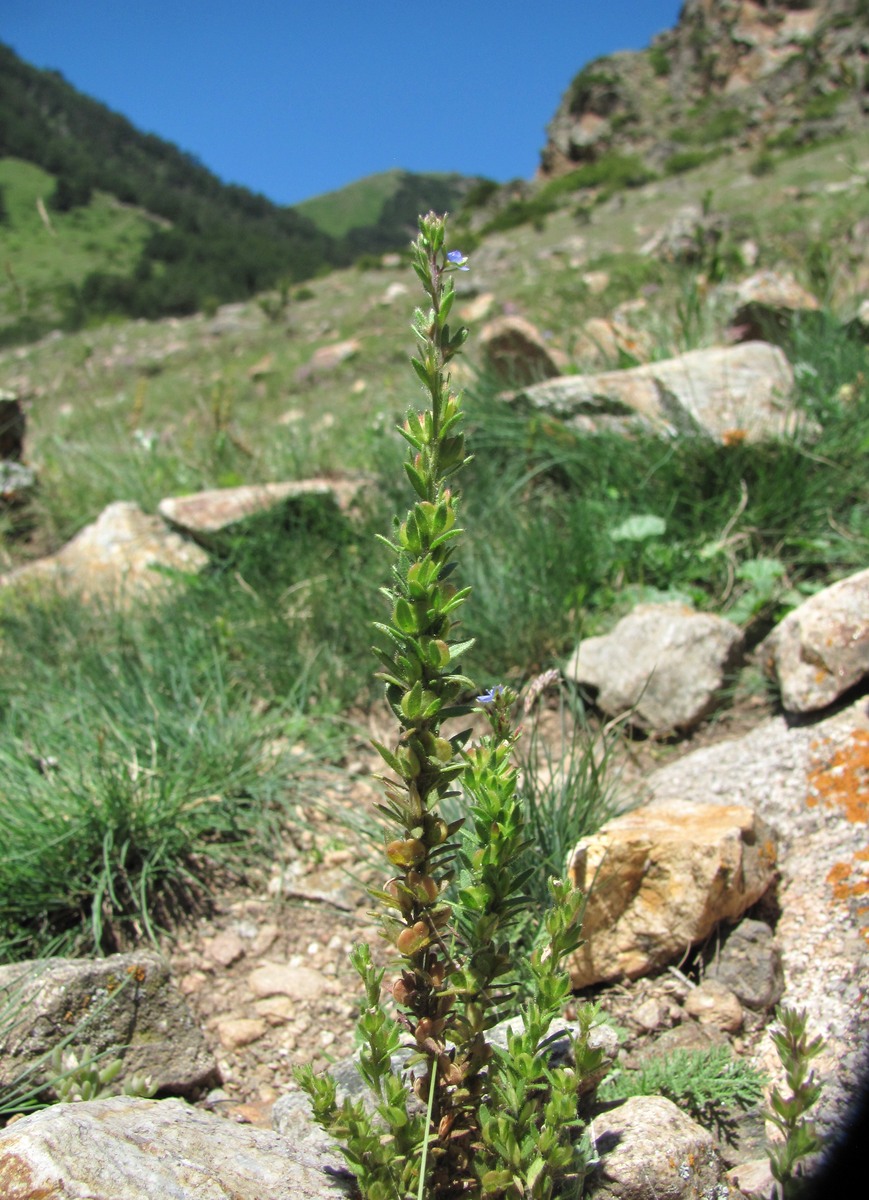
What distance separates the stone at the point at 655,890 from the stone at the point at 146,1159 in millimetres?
747

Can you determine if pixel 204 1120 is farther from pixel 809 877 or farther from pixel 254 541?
pixel 254 541

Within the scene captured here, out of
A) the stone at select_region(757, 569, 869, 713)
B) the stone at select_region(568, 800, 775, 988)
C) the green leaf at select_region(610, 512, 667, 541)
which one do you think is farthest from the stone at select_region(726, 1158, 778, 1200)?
the green leaf at select_region(610, 512, 667, 541)

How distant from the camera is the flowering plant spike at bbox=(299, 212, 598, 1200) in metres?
1.04

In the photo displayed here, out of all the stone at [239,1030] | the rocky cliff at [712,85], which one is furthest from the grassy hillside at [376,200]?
the stone at [239,1030]

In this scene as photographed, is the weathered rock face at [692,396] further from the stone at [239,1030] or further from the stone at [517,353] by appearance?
the stone at [239,1030]

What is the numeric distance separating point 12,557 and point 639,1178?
186 inches

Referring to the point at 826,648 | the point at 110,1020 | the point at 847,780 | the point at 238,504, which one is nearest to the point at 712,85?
the point at 238,504

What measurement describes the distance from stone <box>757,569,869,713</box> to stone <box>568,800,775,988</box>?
609 mm

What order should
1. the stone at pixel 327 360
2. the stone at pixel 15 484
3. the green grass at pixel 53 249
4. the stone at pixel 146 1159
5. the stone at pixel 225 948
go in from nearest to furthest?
the stone at pixel 146 1159 → the stone at pixel 225 948 → the stone at pixel 15 484 → the stone at pixel 327 360 → the green grass at pixel 53 249

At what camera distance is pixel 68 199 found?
1870cm

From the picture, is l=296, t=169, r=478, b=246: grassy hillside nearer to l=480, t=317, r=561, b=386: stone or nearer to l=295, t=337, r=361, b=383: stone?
l=295, t=337, r=361, b=383: stone

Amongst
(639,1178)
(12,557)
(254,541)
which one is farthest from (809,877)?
(12,557)

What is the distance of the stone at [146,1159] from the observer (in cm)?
102

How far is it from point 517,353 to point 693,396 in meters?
1.32
